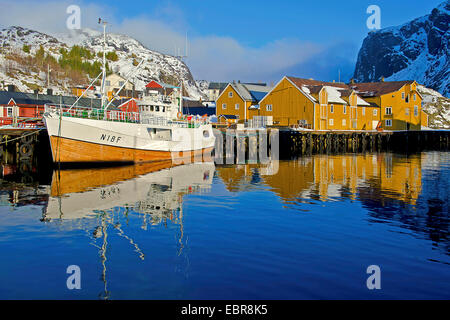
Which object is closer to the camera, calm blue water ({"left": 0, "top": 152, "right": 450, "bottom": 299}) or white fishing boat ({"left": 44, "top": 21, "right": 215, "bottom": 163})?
calm blue water ({"left": 0, "top": 152, "right": 450, "bottom": 299})

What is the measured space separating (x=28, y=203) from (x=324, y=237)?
46.3ft

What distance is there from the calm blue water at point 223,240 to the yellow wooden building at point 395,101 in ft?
186

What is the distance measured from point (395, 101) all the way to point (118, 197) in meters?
70.4

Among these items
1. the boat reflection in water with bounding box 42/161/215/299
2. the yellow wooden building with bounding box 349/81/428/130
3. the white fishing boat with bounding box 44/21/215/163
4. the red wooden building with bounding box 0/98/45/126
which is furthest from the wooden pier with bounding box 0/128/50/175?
the yellow wooden building with bounding box 349/81/428/130

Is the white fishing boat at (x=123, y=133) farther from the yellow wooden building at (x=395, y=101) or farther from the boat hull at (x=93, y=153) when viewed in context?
the yellow wooden building at (x=395, y=101)

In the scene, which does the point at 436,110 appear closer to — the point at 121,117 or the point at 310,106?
the point at 310,106

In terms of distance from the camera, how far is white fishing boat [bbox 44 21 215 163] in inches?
1280

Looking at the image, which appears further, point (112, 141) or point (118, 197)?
point (112, 141)

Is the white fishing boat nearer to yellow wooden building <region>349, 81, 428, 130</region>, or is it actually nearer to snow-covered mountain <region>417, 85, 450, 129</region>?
yellow wooden building <region>349, 81, 428, 130</region>

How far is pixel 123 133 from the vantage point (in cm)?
3538

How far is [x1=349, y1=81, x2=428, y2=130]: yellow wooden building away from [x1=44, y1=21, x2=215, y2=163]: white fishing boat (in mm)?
46289

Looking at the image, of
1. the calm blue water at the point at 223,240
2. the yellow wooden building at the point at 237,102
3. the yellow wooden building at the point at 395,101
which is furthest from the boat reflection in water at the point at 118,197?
the yellow wooden building at the point at 395,101

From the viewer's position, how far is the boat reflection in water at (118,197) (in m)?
16.0

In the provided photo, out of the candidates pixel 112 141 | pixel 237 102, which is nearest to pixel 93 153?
pixel 112 141
